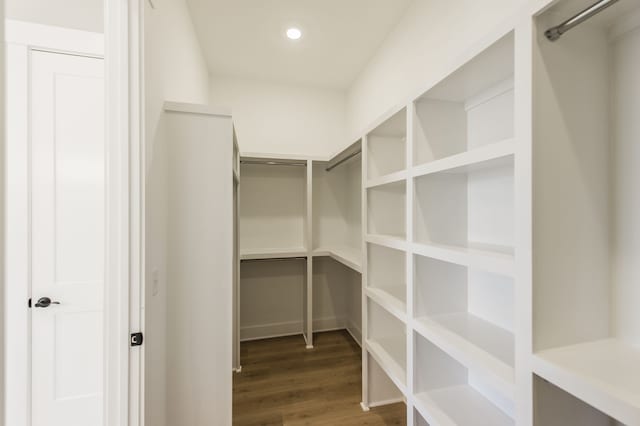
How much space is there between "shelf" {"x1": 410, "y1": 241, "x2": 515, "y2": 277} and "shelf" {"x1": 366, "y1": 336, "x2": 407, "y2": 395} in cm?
74

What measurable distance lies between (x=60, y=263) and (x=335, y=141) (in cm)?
267

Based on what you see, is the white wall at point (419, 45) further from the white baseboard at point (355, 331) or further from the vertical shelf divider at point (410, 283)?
the white baseboard at point (355, 331)

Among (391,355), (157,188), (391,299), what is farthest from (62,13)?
(391,355)

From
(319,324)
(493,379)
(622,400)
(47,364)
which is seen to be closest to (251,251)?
(319,324)

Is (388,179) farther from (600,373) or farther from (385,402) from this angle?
(385,402)

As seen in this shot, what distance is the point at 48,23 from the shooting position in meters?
1.39

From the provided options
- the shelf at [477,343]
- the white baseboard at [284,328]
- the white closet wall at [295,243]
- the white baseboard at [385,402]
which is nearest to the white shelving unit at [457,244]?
the shelf at [477,343]

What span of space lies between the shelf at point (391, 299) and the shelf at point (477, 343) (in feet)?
0.46

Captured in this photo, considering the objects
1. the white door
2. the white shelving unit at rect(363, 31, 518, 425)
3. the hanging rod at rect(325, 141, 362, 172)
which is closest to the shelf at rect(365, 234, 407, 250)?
the white shelving unit at rect(363, 31, 518, 425)

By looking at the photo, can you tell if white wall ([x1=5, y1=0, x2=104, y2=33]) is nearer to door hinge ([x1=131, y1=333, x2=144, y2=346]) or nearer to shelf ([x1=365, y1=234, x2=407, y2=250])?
door hinge ([x1=131, y1=333, x2=144, y2=346])

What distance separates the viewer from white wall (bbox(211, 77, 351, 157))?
2.91 meters

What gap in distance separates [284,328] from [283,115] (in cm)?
247

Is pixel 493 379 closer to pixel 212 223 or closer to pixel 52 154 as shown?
pixel 212 223

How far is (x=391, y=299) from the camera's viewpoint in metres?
1.59
